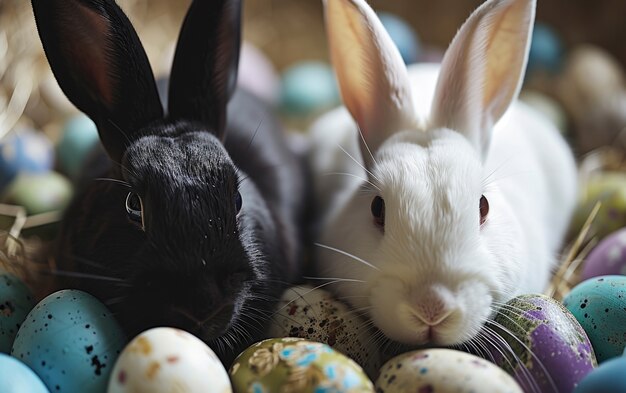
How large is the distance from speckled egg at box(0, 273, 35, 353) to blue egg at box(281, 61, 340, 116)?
4.81ft

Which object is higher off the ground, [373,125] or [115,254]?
[373,125]

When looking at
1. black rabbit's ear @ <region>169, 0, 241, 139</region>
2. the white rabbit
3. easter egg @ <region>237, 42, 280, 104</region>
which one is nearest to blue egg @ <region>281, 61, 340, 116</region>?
easter egg @ <region>237, 42, 280, 104</region>

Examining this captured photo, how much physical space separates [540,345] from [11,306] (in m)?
1.05

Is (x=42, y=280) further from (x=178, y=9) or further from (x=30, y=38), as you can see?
(x=178, y=9)

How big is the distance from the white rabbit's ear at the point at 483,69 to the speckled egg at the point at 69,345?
0.83 meters

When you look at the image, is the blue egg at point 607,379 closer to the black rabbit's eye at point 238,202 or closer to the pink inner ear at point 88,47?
the black rabbit's eye at point 238,202

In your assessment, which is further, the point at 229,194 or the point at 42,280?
the point at 42,280

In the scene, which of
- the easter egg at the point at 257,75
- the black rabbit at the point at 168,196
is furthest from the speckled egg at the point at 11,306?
the easter egg at the point at 257,75

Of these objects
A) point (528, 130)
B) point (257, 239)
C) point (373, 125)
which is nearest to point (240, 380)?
point (257, 239)

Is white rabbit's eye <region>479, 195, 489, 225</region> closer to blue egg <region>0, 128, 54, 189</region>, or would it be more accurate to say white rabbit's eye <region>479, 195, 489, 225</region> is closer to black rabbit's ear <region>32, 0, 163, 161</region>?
black rabbit's ear <region>32, 0, 163, 161</region>

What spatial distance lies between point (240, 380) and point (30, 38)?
170 centimetres

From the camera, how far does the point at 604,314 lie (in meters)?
1.51

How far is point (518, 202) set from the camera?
1.85 meters

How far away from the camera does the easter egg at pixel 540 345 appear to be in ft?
4.39
